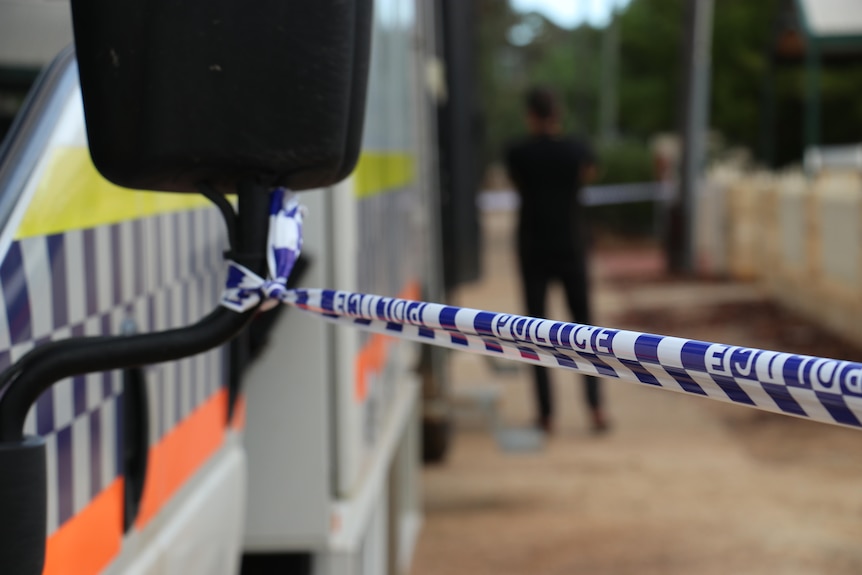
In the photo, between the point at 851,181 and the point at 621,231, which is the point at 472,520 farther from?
the point at 621,231

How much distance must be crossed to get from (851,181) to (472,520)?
23.2 feet

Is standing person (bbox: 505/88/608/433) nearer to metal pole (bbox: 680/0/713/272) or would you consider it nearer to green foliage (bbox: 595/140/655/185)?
metal pole (bbox: 680/0/713/272)

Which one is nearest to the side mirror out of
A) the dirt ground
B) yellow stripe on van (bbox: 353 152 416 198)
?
yellow stripe on van (bbox: 353 152 416 198)

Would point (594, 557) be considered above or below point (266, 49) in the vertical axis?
below

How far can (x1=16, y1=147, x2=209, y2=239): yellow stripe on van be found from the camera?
175 centimetres

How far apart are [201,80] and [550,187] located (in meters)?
6.65

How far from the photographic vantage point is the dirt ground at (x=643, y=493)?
5676 mm

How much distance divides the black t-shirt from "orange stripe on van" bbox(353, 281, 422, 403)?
355cm

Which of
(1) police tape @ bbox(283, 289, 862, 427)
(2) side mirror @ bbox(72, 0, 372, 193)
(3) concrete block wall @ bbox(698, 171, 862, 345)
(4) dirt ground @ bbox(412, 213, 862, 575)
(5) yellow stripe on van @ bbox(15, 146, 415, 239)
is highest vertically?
(2) side mirror @ bbox(72, 0, 372, 193)

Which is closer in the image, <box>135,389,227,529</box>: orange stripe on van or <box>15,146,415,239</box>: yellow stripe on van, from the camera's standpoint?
<box>15,146,415,239</box>: yellow stripe on van

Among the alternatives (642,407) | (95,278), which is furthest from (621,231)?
(95,278)

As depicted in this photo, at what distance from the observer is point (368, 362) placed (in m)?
4.01

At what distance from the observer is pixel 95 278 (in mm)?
1938

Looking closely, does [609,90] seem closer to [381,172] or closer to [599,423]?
[599,423]
